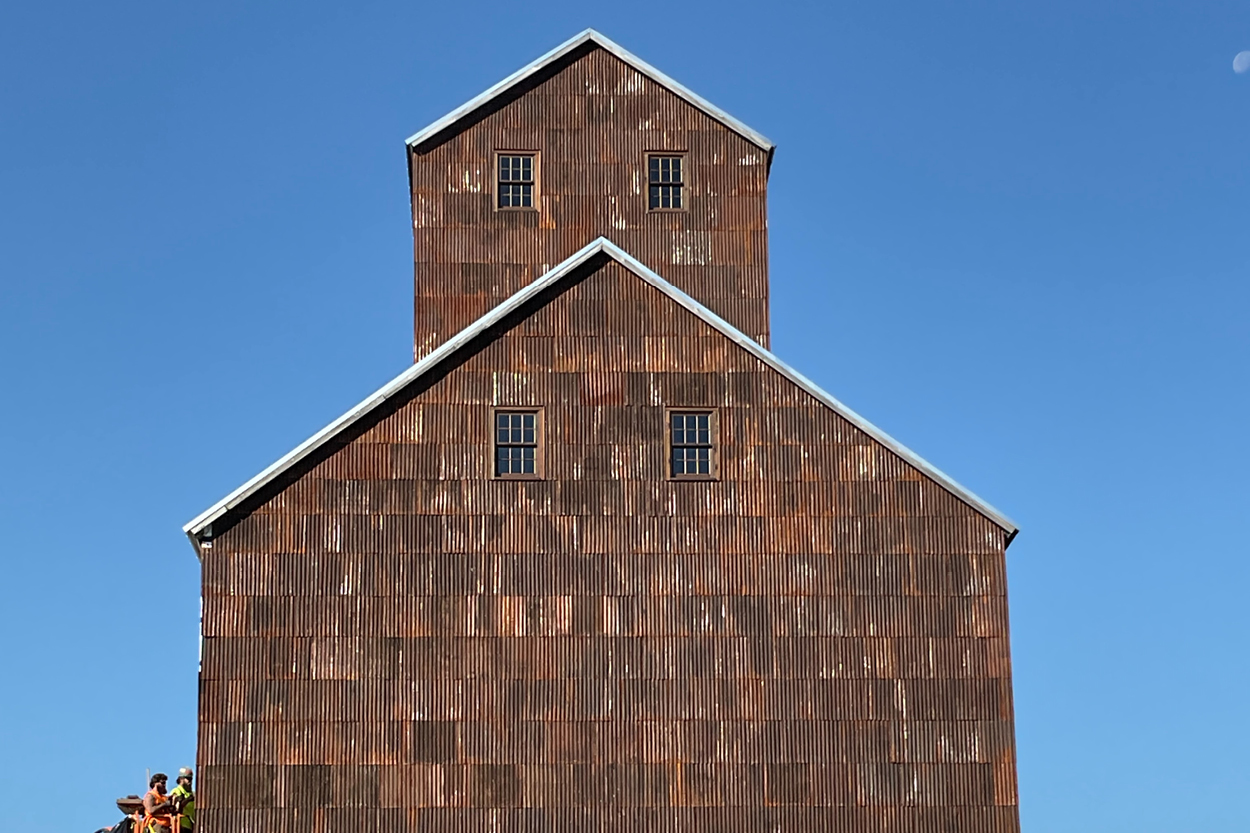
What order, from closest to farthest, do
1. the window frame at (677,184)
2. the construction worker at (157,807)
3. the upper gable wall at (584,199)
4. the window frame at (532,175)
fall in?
the construction worker at (157,807), the upper gable wall at (584,199), the window frame at (532,175), the window frame at (677,184)

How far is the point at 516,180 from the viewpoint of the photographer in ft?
114

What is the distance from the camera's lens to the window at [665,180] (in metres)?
34.8

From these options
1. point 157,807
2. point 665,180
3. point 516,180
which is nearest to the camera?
point 157,807

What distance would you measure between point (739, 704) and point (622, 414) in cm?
524

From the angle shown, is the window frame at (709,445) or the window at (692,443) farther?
the window at (692,443)

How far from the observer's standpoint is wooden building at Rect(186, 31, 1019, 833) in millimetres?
28344

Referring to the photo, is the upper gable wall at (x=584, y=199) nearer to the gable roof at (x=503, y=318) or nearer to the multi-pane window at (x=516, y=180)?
the multi-pane window at (x=516, y=180)

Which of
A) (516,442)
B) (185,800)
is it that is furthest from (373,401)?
(185,800)

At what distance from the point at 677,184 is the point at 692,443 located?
702 centimetres

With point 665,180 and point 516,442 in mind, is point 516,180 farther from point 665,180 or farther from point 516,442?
point 516,442

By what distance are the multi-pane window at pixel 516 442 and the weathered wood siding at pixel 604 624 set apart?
0.24 metres

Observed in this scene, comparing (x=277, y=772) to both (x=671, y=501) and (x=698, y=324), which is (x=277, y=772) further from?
(x=698, y=324)

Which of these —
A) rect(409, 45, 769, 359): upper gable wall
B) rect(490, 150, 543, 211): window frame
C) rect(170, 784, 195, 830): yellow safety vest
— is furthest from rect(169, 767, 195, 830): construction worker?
rect(490, 150, 543, 211): window frame

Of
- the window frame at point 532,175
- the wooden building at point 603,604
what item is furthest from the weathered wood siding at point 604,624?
the window frame at point 532,175
